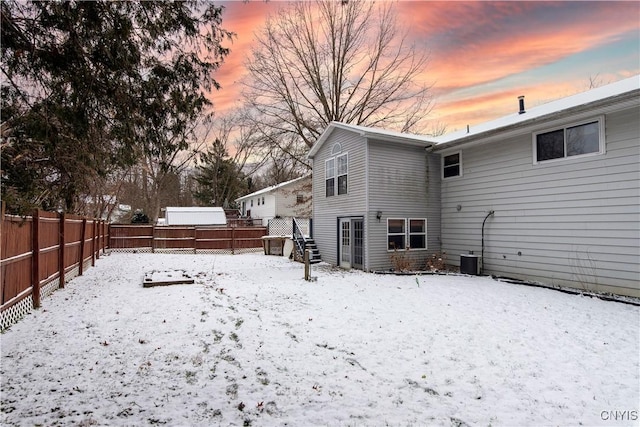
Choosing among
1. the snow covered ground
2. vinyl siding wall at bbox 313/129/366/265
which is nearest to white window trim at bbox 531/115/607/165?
the snow covered ground

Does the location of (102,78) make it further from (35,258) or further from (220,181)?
(220,181)

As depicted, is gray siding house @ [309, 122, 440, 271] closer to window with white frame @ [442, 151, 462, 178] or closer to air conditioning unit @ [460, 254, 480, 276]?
window with white frame @ [442, 151, 462, 178]

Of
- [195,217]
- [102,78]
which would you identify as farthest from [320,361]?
[195,217]

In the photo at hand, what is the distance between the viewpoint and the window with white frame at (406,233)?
475 inches

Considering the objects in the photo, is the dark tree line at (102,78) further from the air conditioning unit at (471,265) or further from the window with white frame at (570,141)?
Answer: the air conditioning unit at (471,265)

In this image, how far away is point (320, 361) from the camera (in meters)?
4.35

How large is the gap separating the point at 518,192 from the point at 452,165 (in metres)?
2.84

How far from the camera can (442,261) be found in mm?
12102

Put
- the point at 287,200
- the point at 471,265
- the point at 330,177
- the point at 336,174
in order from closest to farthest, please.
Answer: the point at 471,265 < the point at 336,174 < the point at 330,177 < the point at 287,200

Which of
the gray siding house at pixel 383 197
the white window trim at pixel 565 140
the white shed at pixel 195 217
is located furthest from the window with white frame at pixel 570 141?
the white shed at pixel 195 217

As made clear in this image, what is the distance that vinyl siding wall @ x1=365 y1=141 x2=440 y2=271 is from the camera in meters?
11.8

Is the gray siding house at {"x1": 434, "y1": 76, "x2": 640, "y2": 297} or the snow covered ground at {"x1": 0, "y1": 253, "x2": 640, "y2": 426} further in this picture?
the gray siding house at {"x1": 434, "y1": 76, "x2": 640, "y2": 297}

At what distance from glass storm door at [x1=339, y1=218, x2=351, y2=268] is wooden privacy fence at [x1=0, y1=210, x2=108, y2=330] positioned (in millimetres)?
8470

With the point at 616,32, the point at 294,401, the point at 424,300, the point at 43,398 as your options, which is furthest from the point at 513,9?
the point at 43,398
